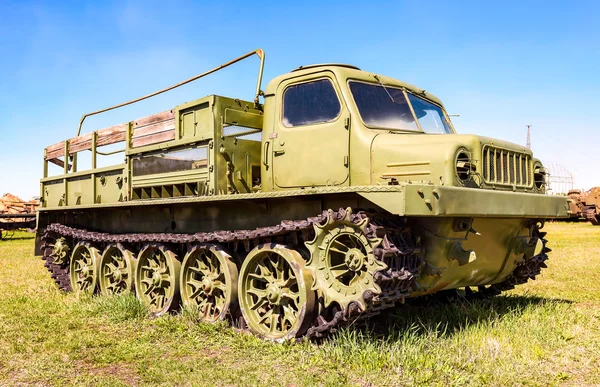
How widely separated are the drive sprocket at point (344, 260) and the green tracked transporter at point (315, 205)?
0.01m

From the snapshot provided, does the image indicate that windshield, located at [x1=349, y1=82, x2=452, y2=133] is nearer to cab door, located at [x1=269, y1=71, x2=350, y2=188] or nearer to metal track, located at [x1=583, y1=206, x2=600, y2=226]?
cab door, located at [x1=269, y1=71, x2=350, y2=188]

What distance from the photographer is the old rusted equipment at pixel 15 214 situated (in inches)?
1045

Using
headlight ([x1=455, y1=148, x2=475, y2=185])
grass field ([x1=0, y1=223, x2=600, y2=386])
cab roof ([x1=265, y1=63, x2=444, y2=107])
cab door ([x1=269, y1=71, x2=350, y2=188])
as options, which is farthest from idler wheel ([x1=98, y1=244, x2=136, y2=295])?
headlight ([x1=455, y1=148, x2=475, y2=185])

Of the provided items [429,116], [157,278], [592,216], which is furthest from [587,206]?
[157,278]

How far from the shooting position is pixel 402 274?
18.6ft

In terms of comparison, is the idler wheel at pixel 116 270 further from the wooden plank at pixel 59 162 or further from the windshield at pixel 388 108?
the windshield at pixel 388 108

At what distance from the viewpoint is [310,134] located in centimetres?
694

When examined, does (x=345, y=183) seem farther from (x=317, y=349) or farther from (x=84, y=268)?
(x=84, y=268)

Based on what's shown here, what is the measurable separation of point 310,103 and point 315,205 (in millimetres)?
1286

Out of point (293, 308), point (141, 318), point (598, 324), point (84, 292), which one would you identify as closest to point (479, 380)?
point (293, 308)

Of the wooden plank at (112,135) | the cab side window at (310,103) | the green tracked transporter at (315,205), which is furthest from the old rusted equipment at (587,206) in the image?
the cab side window at (310,103)

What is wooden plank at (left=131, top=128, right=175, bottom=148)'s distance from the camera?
28.0ft

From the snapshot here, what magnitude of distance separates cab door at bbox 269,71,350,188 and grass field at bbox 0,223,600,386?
1.85 m

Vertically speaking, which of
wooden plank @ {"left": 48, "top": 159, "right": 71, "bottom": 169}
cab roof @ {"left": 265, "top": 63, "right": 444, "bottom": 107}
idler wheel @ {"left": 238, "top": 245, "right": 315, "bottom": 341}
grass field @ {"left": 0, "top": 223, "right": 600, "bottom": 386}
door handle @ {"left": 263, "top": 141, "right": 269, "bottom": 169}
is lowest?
grass field @ {"left": 0, "top": 223, "right": 600, "bottom": 386}
